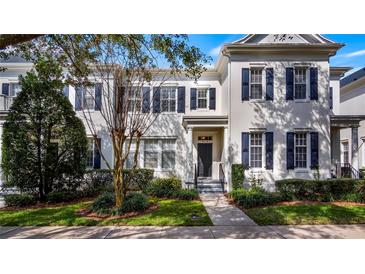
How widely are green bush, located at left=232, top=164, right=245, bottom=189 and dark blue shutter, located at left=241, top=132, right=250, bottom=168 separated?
1.03 ft

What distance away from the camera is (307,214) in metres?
5.29

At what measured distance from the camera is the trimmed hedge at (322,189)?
693 cm

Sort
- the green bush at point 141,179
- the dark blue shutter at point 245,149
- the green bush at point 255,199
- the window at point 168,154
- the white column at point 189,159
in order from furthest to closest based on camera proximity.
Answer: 1. the window at point 168,154
2. the white column at point 189,159
3. the dark blue shutter at point 245,149
4. the green bush at point 141,179
5. the green bush at point 255,199

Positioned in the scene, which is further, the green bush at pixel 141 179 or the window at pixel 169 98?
the window at pixel 169 98

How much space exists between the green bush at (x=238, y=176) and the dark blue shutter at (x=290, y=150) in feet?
5.37

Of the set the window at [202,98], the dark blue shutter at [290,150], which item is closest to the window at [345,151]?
the dark blue shutter at [290,150]

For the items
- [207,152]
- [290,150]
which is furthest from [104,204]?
[290,150]

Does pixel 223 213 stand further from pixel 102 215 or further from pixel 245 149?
pixel 245 149

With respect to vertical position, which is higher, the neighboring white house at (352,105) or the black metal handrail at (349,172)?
the neighboring white house at (352,105)

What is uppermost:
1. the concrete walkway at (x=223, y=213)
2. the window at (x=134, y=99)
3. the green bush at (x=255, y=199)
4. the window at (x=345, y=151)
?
the window at (x=134, y=99)

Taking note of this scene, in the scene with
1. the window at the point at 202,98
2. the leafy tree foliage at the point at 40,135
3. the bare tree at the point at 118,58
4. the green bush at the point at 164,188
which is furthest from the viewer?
the window at the point at 202,98

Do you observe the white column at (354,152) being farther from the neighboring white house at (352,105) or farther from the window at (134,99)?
the window at (134,99)

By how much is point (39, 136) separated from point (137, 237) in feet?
14.1

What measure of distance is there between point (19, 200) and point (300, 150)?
8.62 metres
